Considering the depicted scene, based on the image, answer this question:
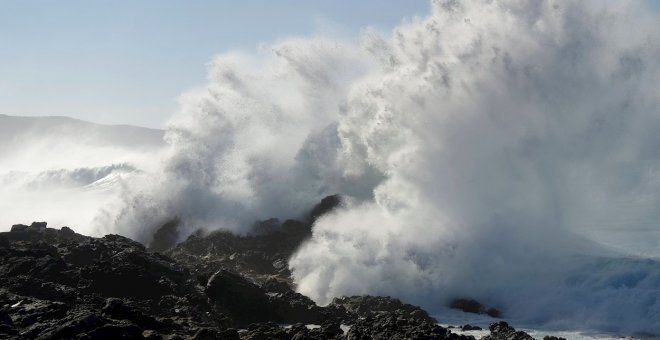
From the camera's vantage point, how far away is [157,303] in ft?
67.1

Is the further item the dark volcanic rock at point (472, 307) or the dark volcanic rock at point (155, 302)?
the dark volcanic rock at point (472, 307)

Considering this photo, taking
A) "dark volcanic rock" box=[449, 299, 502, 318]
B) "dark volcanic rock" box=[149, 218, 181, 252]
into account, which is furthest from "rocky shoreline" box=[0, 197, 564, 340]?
"dark volcanic rock" box=[149, 218, 181, 252]

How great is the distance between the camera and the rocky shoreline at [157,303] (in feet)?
48.5

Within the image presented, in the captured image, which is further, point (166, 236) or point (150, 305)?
point (166, 236)

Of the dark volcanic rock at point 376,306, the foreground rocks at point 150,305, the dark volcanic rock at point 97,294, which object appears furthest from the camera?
the dark volcanic rock at point 376,306

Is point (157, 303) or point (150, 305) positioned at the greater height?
point (157, 303)

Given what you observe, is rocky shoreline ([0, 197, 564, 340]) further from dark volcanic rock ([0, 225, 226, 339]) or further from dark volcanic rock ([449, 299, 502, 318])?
dark volcanic rock ([449, 299, 502, 318])

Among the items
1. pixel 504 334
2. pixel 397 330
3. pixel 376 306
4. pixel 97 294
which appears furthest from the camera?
pixel 376 306

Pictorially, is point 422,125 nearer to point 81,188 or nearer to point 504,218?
point 504,218

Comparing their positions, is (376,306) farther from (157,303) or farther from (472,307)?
(157,303)

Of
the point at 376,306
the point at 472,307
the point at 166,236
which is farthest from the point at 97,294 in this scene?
the point at 166,236

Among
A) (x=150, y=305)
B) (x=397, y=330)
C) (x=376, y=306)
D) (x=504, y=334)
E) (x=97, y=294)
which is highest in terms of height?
(x=376, y=306)

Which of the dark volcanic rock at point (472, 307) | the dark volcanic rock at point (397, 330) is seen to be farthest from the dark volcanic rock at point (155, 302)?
the dark volcanic rock at point (472, 307)

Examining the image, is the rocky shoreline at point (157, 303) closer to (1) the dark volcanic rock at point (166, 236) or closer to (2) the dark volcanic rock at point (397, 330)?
(2) the dark volcanic rock at point (397, 330)
